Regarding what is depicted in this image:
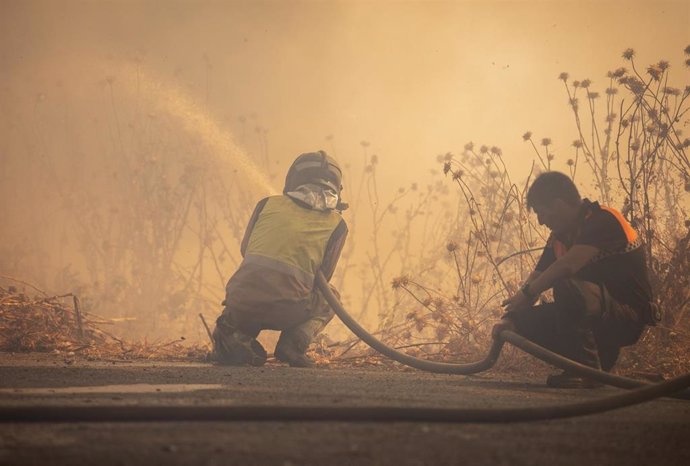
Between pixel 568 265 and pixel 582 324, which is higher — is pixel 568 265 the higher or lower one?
the higher one

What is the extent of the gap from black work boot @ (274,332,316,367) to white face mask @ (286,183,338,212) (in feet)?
3.20

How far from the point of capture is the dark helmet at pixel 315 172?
6043 mm

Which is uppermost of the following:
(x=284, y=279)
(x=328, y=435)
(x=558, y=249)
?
(x=558, y=249)

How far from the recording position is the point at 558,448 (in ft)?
7.77

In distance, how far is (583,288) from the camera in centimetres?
444

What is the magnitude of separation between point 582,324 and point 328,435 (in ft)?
8.46

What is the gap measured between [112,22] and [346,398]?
34.1 ft

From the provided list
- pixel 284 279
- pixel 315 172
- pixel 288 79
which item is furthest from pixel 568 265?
pixel 288 79

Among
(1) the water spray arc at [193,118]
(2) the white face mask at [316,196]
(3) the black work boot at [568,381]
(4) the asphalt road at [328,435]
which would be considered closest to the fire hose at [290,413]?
(4) the asphalt road at [328,435]

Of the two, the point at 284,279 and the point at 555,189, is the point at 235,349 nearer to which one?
the point at 284,279

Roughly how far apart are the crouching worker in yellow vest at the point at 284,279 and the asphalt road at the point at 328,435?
1.68 m

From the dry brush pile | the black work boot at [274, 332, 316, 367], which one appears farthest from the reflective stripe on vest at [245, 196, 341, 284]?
the dry brush pile

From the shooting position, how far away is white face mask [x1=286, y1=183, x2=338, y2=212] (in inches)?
232

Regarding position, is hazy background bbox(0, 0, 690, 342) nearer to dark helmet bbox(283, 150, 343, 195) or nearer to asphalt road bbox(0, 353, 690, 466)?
dark helmet bbox(283, 150, 343, 195)
